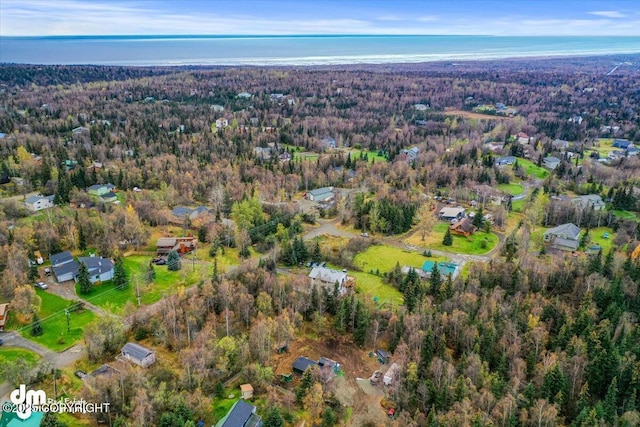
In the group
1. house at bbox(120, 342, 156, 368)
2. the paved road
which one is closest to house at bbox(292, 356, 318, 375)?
house at bbox(120, 342, 156, 368)

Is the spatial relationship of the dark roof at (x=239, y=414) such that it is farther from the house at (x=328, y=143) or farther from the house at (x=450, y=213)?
the house at (x=328, y=143)

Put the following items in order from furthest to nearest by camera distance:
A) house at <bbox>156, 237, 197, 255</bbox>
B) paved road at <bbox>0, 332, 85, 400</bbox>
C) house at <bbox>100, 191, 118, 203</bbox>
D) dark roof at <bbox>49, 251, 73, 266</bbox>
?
house at <bbox>100, 191, 118, 203</bbox>
house at <bbox>156, 237, 197, 255</bbox>
dark roof at <bbox>49, 251, 73, 266</bbox>
paved road at <bbox>0, 332, 85, 400</bbox>

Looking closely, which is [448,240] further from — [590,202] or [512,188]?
[512,188]

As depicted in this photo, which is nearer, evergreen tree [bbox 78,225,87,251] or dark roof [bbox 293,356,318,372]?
dark roof [bbox 293,356,318,372]

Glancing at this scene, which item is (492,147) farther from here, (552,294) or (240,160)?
(552,294)

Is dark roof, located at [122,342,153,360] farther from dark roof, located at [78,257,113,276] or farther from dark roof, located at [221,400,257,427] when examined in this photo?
dark roof, located at [78,257,113,276]

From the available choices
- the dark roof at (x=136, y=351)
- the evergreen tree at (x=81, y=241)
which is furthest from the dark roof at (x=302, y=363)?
the evergreen tree at (x=81, y=241)
